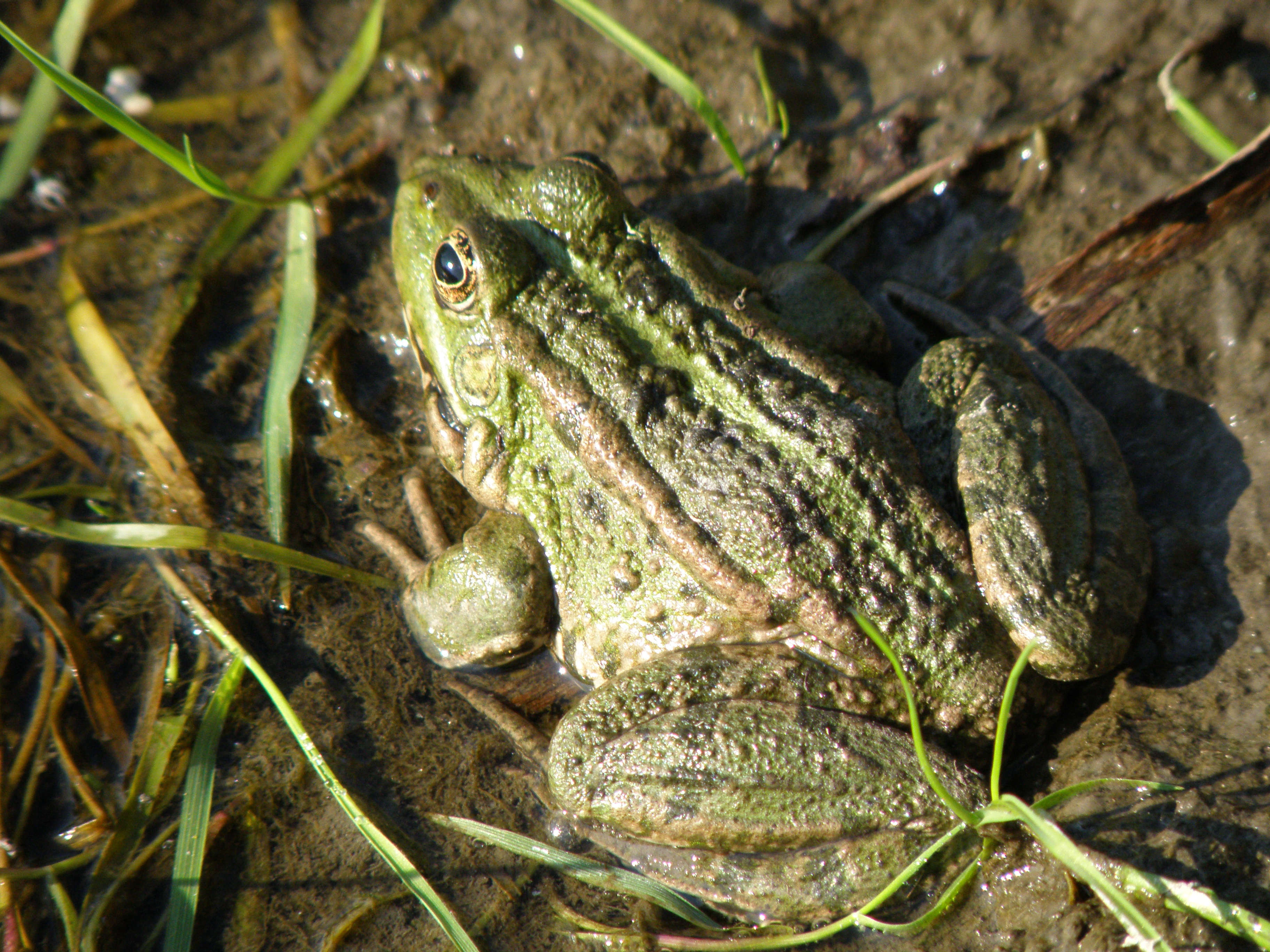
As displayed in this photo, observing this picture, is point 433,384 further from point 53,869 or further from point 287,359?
point 53,869

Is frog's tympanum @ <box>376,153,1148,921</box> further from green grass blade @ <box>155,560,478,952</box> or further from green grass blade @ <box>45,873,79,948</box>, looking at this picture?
green grass blade @ <box>45,873,79,948</box>

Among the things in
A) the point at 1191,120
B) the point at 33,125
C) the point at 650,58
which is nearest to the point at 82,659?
the point at 33,125

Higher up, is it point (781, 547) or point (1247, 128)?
point (1247, 128)

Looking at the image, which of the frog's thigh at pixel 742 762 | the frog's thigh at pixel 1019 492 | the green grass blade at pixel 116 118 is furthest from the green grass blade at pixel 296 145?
the frog's thigh at pixel 1019 492

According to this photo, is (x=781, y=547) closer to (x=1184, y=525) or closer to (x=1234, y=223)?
(x=1184, y=525)

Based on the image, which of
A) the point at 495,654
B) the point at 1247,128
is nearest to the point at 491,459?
the point at 495,654
